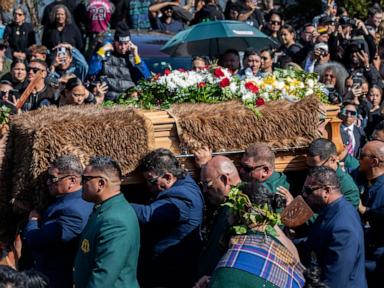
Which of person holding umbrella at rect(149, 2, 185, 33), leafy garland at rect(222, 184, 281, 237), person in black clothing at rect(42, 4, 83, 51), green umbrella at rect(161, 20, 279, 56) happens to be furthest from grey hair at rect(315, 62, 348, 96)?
leafy garland at rect(222, 184, 281, 237)

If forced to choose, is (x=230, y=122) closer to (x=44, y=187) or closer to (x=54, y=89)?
(x=44, y=187)

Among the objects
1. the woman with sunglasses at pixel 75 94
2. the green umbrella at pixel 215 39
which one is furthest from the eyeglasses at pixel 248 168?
the green umbrella at pixel 215 39

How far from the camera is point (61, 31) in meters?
13.1

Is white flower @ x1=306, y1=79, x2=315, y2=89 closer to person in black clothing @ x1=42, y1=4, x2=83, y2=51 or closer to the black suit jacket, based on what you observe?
the black suit jacket

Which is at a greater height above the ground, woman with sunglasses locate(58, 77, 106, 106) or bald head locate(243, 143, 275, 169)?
bald head locate(243, 143, 275, 169)

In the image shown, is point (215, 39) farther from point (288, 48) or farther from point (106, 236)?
point (106, 236)

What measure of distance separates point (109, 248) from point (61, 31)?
7915 mm

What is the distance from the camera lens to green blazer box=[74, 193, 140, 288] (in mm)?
5672

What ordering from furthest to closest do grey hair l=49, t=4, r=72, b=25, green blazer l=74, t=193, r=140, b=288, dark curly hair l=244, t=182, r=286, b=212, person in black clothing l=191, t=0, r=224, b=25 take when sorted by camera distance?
person in black clothing l=191, t=0, r=224, b=25
grey hair l=49, t=4, r=72, b=25
green blazer l=74, t=193, r=140, b=288
dark curly hair l=244, t=182, r=286, b=212

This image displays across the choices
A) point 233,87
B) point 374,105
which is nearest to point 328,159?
point 233,87

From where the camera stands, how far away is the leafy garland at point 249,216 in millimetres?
5335

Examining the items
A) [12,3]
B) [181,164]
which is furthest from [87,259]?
[12,3]

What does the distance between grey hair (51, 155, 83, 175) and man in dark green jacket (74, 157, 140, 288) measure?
49 centimetres

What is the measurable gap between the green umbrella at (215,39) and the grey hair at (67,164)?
5.44 metres
